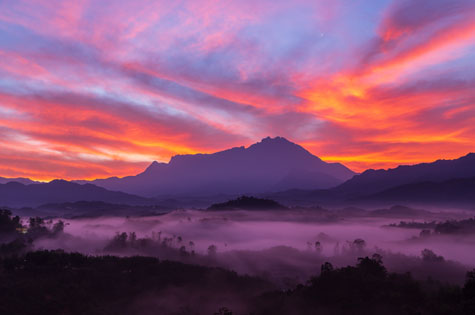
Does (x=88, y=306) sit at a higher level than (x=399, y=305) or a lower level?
lower

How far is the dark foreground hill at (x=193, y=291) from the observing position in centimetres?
7775

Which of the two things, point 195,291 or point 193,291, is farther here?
point 195,291

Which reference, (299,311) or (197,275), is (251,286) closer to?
(197,275)

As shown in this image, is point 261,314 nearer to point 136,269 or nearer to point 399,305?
point 399,305

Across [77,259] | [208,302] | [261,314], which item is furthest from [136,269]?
[261,314]

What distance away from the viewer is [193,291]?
527 ft

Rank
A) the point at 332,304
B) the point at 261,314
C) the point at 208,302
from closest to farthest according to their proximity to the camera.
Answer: the point at 332,304
the point at 261,314
the point at 208,302

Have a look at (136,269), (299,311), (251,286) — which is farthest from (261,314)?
(136,269)

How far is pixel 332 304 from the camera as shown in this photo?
273 ft

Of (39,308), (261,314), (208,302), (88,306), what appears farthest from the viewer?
(208,302)

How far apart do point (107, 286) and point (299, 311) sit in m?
101

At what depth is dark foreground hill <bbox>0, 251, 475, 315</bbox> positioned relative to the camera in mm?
77750

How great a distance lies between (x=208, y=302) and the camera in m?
146

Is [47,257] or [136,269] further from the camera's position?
[136,269]
